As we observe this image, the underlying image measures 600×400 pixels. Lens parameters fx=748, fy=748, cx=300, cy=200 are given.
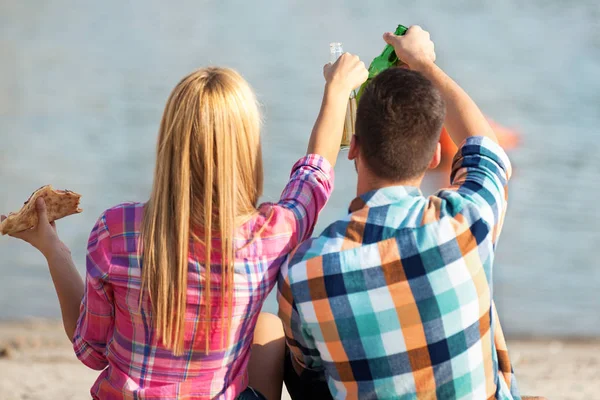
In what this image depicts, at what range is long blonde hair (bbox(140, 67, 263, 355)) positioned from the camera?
4.56ft

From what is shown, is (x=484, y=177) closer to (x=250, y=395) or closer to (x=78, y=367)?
(x=250, y=395)

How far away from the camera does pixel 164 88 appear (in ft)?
15.4

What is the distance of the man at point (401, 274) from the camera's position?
4.25 ft

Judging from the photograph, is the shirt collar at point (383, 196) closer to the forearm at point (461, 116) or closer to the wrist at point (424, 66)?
the forearm at point (461, 116)

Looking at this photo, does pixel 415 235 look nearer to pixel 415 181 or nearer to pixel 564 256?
pixel 415 181

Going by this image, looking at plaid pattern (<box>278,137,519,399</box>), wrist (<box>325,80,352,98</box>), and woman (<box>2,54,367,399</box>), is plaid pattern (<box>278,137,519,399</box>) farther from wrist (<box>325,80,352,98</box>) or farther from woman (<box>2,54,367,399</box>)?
wrist (<box>325,80,352,98</box>)

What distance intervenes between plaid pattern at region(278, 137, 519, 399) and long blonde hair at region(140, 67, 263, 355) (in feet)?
0.58

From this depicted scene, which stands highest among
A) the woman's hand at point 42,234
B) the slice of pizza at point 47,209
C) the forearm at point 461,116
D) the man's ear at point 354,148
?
the forearm at point 461,116

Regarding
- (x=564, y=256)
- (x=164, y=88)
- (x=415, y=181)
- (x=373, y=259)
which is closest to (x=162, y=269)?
(x=373, y=259)

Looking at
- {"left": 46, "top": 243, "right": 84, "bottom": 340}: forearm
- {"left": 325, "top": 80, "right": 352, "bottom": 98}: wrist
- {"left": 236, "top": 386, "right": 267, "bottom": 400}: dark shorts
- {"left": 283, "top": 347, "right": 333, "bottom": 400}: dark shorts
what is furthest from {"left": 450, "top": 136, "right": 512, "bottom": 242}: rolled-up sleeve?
{"left": 46, "top": 243, "right": 84, "bottom": 340}: forearm

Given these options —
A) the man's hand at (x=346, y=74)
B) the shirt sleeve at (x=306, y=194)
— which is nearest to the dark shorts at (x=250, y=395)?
the shirt sleeve at (x=306, y=194)

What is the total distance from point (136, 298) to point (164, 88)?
135 inches

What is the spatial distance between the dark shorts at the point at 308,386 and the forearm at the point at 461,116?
1.90 ft

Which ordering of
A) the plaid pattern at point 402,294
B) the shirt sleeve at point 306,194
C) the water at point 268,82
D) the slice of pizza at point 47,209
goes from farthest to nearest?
1. the water at point 268,82
2. the slice of pizza at point 47,209
3. the shirt sleeve at point 306,194
4. the plaid pattern at point 402,294
